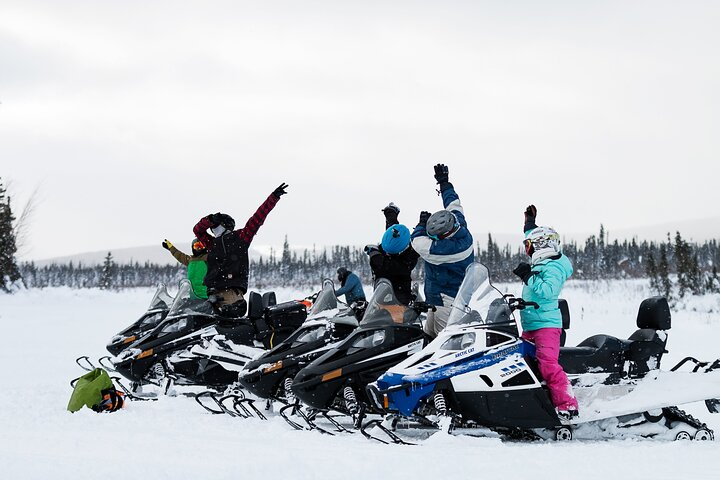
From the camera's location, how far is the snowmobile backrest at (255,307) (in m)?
8.33

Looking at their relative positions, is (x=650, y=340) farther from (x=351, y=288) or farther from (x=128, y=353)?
(x=128, y=353)

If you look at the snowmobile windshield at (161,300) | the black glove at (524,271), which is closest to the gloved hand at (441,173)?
the black glove at (524,271)

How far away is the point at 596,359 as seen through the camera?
18.2ft

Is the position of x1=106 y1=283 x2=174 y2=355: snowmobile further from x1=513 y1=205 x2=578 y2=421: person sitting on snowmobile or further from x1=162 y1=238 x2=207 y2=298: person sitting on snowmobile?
x1=513 y1=205 x2=578 y2=421: person sitting on snowmobile

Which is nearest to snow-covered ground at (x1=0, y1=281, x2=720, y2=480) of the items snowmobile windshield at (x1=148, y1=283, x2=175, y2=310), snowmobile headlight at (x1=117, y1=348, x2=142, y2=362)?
snowmobile headlight at (x1=117, y1=348, x2=142, y2=362)

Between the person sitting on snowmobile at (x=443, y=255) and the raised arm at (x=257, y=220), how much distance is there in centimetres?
269

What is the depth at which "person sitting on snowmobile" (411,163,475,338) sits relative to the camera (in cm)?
619

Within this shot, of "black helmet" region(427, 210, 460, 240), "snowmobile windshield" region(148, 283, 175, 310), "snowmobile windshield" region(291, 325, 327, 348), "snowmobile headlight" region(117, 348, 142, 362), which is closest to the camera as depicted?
"black helmet" region(427, 210, 460, 240)

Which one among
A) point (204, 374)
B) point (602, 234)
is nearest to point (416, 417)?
point (204, 374)

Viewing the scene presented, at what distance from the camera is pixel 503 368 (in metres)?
5.24

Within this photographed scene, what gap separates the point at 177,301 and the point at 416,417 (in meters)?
4.51

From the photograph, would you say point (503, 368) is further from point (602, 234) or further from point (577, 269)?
point (602, 234)

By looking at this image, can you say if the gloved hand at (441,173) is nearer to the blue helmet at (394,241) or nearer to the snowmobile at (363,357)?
the blue helmet at (394,241)

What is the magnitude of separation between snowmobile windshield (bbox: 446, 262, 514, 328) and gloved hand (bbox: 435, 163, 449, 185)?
1.46 meters
